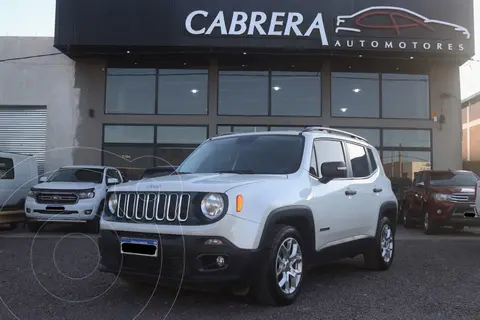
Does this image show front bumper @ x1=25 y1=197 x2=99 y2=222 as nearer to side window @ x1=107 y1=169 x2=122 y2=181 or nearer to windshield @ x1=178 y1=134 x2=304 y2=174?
side window @ x1=107 y1=169 x2=122 y2=181

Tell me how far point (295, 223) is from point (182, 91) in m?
12.4

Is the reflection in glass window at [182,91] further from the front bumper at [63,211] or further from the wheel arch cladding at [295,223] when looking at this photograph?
the wheel arch cladding at [295,223]

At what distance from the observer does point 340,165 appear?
5.37 meters

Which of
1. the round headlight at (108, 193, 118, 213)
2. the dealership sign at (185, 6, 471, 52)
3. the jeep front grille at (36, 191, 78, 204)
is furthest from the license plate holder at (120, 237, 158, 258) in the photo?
the dealership sign at (185, 6, 471, 52)

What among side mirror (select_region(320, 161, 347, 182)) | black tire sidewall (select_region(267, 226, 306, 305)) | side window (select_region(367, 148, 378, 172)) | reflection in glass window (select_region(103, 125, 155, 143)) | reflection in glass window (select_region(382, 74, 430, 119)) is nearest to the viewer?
black tire sidewall (select_region(267, 226, 306, 305))

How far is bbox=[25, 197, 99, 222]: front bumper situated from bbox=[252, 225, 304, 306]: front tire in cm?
688

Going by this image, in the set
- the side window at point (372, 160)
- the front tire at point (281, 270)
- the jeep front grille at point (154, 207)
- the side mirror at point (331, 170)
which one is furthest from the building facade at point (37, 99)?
the front tire at point (281, 270)

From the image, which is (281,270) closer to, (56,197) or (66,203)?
(66,203)

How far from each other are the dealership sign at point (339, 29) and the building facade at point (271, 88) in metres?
0.07

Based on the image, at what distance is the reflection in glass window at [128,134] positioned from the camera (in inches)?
647

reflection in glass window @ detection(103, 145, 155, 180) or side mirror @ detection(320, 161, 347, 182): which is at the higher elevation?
reflection in glass window @ detection(103, 145, 155, 180)

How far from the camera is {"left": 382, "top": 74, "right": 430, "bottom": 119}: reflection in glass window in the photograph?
1684 cm

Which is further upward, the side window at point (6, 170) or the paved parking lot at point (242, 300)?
the side window at point (6, 170)

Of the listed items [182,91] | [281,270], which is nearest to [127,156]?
[182,91]
